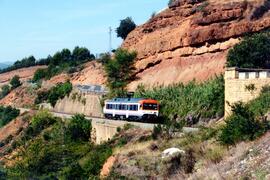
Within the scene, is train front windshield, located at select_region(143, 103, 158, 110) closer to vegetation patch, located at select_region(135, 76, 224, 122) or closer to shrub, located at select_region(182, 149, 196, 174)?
vegetation patch, located at select_region(135, 76, 224, 122)

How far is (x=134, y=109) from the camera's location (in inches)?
1913

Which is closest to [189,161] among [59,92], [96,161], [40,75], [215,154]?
[215,154]

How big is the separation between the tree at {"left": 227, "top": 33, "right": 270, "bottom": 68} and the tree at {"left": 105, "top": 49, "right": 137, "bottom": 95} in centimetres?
2283

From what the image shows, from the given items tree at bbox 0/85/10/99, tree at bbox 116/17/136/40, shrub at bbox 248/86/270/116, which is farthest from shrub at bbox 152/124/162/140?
tree at bbox 0/85/10/99

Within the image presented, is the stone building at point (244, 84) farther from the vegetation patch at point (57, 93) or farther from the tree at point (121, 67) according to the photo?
the vegetation patch at point (57, 93)

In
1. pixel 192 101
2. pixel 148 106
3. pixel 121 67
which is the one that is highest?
Result: pixel 121 67

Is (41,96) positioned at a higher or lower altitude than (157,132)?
lower

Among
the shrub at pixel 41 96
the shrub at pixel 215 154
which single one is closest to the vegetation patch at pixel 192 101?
the shrub at pixel 215 154

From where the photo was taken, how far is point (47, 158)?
152 feet

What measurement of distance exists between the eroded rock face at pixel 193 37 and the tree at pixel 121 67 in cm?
150

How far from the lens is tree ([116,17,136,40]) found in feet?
319

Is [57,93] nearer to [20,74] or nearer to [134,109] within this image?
[134,109]

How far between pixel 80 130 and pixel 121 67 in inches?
762

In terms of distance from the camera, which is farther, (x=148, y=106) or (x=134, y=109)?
(x=134, y=109)
